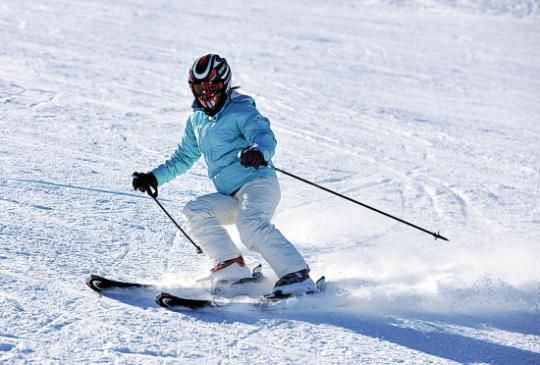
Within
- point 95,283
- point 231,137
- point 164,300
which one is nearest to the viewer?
point 164,300

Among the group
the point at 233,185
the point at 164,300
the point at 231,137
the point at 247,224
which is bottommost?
the point at 164,300

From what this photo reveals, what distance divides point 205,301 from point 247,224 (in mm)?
580

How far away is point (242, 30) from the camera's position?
18.1 m

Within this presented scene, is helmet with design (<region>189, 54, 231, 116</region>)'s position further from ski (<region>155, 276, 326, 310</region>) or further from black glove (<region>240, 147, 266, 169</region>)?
ski (<region>155, 276, 326, 310</region>)

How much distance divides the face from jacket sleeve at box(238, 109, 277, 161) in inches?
8.6

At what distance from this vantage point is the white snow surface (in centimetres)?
371

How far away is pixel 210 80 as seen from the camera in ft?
14.7

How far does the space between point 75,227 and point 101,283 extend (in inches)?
50.9

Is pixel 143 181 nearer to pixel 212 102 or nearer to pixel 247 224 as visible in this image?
pixel 212 102

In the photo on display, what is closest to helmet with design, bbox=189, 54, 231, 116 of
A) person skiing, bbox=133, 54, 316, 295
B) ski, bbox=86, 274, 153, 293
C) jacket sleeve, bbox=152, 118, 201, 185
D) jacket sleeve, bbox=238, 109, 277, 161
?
person skiing, bbox=133, 54, 316, 295

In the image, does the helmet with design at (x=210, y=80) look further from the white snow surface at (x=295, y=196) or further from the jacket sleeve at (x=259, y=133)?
the white snow surface at (x=295, y=196)

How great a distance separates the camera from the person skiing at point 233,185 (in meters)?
4.27

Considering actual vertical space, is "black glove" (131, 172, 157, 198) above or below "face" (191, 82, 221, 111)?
below

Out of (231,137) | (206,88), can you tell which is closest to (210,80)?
(206,88)
